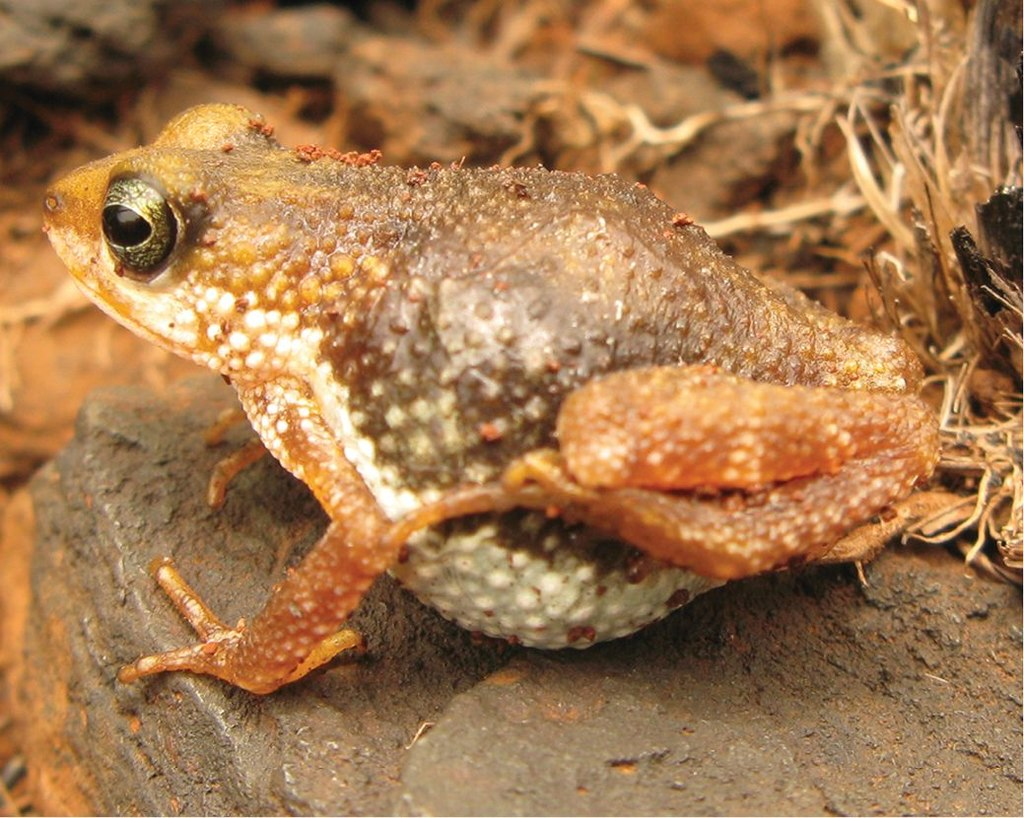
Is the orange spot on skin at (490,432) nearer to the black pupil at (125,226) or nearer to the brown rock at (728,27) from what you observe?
the black pupil at (125,226)

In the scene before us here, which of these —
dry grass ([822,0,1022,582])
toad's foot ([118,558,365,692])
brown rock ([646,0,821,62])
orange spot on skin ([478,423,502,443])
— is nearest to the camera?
orange spot on skin ([478,423,502,443])

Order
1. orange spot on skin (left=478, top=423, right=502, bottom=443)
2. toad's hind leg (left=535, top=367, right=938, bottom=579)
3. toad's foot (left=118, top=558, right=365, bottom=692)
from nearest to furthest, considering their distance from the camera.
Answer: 1. toad's hind leg (left=535, top=367, right=938, bottom=579)
2. orange spot on skin (left=478, top=423, right=502, bottom=443)
3. toad's foot (left=118, top=558, right=365, bottom=692)

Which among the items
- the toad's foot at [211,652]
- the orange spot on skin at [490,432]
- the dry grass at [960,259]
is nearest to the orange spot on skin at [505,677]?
the toad's foot at [211,652]

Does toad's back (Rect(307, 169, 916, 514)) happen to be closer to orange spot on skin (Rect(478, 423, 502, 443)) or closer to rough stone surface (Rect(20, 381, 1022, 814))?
orange spot on skin (Rect(478, 423, 502, 443))

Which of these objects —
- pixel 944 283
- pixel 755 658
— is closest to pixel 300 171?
pixel 755 658

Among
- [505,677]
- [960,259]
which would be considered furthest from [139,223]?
[960,259]

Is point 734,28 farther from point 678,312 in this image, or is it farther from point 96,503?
point 96,503

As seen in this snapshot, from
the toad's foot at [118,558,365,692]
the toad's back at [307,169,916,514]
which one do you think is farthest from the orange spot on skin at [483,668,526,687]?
the toad's back at [307,169,916,514]

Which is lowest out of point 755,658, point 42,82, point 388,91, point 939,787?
point 939,787
